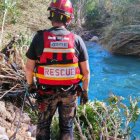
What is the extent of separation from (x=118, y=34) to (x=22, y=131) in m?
9.65

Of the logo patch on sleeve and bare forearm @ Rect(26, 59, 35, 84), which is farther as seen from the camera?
bare forearm @ Rect(26, 59, 35, 84)

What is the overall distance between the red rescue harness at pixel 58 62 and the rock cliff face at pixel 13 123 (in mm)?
1186

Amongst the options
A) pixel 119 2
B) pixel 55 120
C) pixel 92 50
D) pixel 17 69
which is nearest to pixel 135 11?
pixel 119 2

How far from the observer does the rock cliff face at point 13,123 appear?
4.63 metres

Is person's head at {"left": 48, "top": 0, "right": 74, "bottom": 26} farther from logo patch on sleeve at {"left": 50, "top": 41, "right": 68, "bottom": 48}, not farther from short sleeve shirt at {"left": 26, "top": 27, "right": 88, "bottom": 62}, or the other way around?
logo patch on sleeve at {"left": 50, "top": 41, "right": 68, "bottom": 48}

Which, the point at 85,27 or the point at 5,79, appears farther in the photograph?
the point at 85,27

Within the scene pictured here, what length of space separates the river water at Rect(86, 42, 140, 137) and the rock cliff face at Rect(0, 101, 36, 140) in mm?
1796

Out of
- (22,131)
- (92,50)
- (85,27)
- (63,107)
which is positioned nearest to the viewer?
(63,107)

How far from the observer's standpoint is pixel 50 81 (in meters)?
3.58

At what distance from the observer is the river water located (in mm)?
8484

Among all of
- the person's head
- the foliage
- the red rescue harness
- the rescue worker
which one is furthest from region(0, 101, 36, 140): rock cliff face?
the person's head

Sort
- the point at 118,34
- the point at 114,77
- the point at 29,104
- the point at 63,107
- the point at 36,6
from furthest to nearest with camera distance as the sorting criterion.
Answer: the point at 36,6, the point at 118,34, the point at 114,77, the point at 29,104, the point at 63,107

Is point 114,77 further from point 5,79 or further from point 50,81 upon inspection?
point 50,81

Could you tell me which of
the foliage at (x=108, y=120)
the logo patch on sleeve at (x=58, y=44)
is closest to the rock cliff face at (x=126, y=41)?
the foliage at (x=108, y=120)
